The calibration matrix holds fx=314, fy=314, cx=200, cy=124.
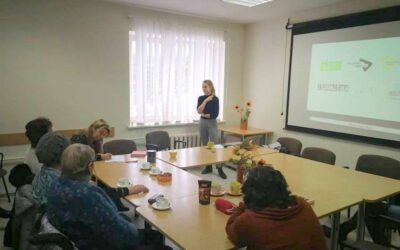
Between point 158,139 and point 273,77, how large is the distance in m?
2.41

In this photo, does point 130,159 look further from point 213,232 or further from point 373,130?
point 373,130

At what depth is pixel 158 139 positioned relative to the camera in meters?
4.55

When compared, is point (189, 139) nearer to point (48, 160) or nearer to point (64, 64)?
point (64, 64)

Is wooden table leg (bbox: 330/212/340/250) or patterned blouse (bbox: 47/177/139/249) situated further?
wooden table leg (bbox: 330/212/340/250)

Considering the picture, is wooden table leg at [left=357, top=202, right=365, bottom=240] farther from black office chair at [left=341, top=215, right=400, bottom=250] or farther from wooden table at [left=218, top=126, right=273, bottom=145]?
wooden table at [left=218, top=126, right=273, bottom=145]

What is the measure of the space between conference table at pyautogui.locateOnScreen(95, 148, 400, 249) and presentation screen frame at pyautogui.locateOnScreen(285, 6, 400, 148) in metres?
1.48

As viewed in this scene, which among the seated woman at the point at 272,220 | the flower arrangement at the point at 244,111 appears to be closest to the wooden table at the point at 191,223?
the seated woman at the point at 272,220

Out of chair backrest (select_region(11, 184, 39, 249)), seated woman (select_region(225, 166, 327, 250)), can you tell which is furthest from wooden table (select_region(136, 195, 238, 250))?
chair backrest (select_region(11, 184, 39, 249))

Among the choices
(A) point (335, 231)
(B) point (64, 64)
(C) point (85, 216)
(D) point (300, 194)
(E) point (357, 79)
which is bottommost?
(A) point (335, 231)

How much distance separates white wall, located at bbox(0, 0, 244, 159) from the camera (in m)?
4.03

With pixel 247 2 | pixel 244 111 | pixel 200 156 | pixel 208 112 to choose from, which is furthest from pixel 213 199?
pixel 244 111

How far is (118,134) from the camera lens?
4.93 meters

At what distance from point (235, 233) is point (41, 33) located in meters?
3.89

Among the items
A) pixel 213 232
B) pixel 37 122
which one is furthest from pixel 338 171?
pixel 37 122
